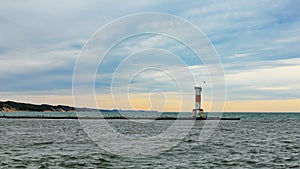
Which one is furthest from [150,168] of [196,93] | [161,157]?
[196,93]

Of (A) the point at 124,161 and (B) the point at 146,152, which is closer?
(A) the point at 124,161

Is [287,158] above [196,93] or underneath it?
underneath

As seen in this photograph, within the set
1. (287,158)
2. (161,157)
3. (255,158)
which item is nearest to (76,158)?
(161,157)

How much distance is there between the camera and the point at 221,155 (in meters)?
41.3

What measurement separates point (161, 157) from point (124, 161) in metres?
4.18

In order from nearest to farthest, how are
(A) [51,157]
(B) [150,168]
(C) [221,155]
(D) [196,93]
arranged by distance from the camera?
(B) [150,168] → (A) [51,157] → (C) [221,155] → (D) [196,93]

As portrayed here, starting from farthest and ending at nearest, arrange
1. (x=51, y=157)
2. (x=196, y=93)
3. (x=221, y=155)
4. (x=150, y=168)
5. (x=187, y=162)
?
(x=196, y=93)
(x=221, y=155)
(x=51, y=157)
(x=187, y=162)
(x=150, y=168)

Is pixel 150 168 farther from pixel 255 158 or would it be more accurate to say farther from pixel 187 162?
pixel 255 158

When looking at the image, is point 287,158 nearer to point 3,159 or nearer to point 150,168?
point 150,168

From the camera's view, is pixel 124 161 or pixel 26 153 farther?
pixel 26 153

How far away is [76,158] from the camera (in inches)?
1502

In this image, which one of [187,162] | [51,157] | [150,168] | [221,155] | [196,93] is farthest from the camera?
[196,93]

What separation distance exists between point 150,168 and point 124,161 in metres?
4.32

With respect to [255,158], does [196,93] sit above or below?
above
